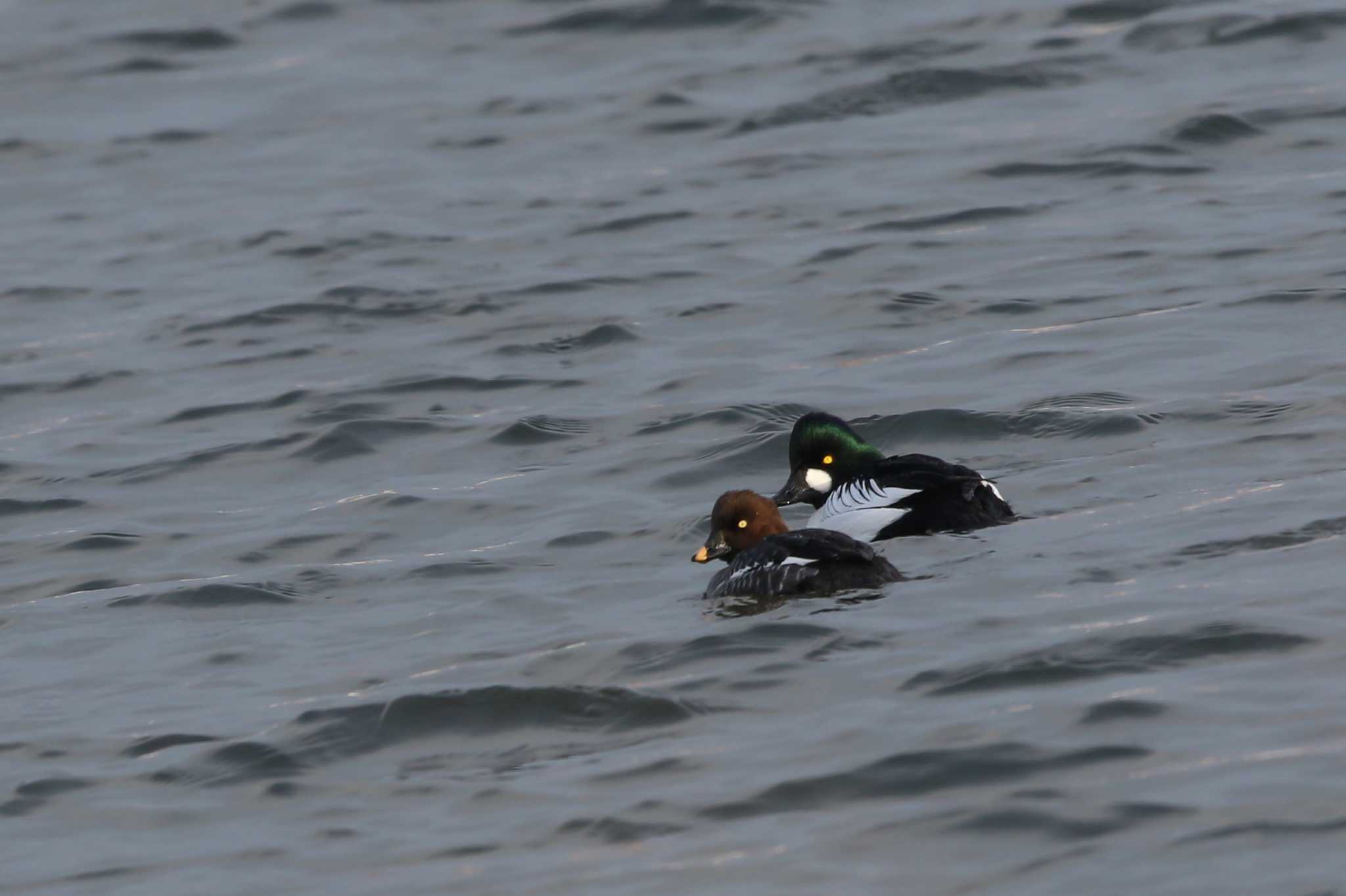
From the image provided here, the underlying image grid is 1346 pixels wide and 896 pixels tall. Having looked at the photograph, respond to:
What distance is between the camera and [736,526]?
915 cm

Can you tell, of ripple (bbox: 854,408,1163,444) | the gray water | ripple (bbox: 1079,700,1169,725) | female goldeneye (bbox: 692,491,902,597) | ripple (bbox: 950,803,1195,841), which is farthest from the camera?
ripple (bbox: 854,408,1163,444)

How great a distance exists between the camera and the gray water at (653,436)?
6223 mm

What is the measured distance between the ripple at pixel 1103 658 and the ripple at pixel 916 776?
0.62 m

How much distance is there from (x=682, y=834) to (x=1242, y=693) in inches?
68.0

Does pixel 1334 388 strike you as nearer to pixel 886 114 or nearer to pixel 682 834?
pixel 682 834

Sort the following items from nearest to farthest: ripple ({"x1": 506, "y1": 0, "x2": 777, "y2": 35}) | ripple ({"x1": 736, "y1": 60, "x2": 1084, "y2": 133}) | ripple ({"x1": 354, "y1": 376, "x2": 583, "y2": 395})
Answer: ripple ({"x1": 354, "y1": 376, "x2": 583, "y2": 395}) → ripple ({"x1": 736, "y1": 60, "x2": 1084, "y2": 133}) → ripple ({"x1": 506, "y1": 0, "x2": 777, "y2": 35})

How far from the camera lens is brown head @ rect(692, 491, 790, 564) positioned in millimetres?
9055

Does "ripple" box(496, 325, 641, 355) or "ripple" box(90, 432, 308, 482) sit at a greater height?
"ripple" box(496, 325, 641, 355)

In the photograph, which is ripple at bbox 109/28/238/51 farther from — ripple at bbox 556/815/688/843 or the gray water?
ripple at bbox 556/815/688/843

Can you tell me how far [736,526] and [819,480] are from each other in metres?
1.07

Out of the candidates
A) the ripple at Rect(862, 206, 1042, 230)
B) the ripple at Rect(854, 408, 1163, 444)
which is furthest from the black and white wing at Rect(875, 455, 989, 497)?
the ripple at Rect(862, 206, 1042, 230)

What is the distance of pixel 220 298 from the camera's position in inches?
599

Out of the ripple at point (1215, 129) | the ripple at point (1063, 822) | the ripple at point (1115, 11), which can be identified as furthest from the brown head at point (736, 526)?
the ripple at point (1115, 11)

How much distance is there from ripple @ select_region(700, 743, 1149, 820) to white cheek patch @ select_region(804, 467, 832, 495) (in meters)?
3.84
